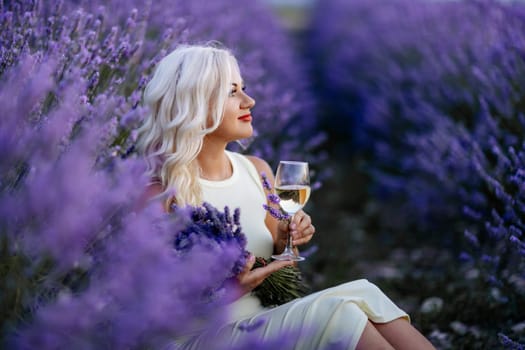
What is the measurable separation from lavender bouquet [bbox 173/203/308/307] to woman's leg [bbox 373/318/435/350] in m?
0.40

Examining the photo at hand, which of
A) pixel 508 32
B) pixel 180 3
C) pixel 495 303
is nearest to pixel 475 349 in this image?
pixel 495 303

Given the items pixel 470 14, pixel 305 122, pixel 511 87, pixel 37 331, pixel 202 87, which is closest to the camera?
pixel 37 331

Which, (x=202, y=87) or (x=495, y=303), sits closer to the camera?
(x=202, y=87)

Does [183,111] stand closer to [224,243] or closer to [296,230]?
[296,230]

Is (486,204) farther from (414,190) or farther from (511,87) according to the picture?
(414,190)

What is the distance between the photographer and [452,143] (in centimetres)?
314

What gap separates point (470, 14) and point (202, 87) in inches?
138

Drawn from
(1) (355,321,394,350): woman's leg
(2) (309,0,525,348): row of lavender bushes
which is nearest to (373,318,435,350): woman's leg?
(1) (355,321,394,350): woman's leg

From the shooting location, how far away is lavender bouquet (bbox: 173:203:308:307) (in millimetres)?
1611

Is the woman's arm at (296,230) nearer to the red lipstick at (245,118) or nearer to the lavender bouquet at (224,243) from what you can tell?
the lavender bouquet at (224,243)

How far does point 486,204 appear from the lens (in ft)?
10.6

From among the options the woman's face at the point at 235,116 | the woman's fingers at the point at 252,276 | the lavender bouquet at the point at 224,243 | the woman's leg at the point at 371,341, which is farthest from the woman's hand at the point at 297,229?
the woman's leg at the point at 371,341

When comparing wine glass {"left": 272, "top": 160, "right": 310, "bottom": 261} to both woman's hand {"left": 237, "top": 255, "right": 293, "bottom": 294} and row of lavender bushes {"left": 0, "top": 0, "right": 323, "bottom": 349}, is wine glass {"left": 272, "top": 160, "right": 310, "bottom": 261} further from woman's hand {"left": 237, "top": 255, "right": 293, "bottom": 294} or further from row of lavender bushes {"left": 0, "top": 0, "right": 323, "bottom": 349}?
row of lavender bushes {"left": 0, "top": 0, "right": 323, "bottom": 349}

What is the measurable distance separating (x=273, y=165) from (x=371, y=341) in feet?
5.97
